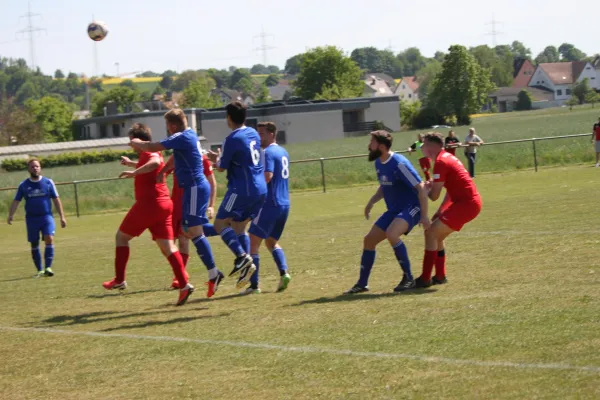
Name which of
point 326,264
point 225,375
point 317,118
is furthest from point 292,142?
point 225,375

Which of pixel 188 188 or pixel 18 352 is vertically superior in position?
pixel 188 188

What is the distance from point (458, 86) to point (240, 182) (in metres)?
114

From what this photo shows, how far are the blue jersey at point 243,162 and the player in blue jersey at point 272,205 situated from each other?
67 cm

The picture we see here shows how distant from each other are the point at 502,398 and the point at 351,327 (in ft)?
8.87

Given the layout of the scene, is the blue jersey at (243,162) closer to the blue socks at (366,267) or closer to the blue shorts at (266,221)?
the blue shorts at (266,221)

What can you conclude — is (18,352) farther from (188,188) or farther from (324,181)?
(324,181)

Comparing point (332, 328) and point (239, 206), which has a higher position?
point (239, 206)

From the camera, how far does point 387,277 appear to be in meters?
11.6

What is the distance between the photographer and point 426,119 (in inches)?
4493

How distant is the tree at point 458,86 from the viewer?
121 metres

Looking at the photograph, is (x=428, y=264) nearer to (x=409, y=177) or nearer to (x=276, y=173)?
(x=409, y=177)

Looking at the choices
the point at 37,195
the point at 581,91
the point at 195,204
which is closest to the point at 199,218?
the point at 195,204

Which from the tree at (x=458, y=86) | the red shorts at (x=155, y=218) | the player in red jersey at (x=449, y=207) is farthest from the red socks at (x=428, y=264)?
the tree at (x=458, y=86)

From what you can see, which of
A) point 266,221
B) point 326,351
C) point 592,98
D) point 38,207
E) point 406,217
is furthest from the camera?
point 592,98
